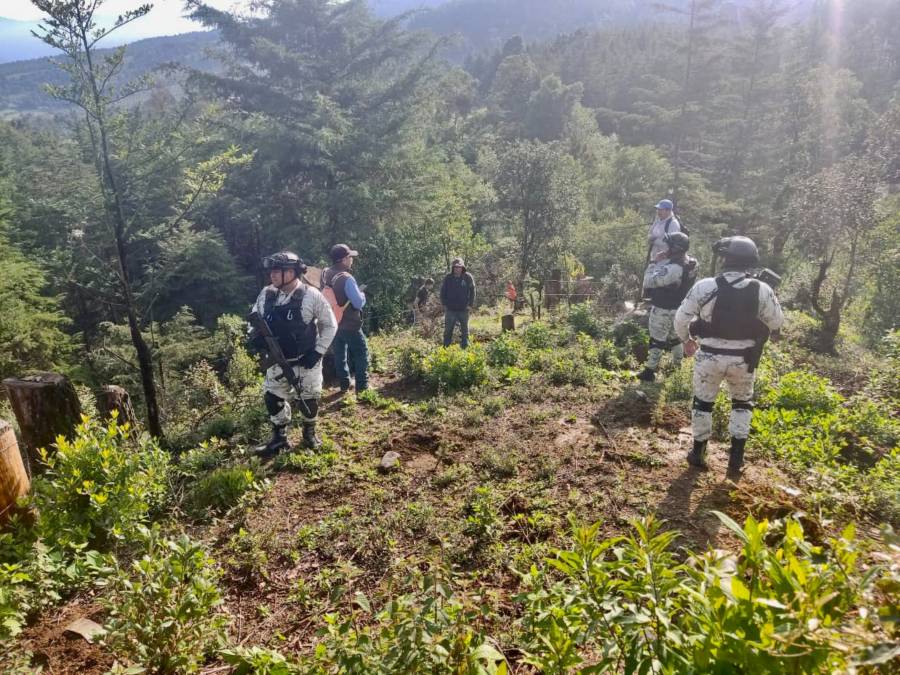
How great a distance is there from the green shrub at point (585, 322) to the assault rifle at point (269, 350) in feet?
20.5

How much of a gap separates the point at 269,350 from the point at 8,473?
2.35m

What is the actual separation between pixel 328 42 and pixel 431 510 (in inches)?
847

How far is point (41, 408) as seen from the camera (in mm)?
4344

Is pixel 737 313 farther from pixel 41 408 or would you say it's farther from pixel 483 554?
pixel 41 408

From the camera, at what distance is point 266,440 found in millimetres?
5863

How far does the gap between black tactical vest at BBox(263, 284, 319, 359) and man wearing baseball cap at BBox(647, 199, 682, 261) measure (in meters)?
6.15

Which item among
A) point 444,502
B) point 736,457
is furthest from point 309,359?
point 736,457

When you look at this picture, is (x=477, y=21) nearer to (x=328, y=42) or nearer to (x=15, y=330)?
(x=328, y=42)

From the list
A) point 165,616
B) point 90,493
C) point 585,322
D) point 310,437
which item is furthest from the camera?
point 585,322

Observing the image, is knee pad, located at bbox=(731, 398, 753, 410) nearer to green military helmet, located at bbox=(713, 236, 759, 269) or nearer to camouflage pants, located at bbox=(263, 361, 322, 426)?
green military helmet, located at bbox=(713, 236, 759, 269)

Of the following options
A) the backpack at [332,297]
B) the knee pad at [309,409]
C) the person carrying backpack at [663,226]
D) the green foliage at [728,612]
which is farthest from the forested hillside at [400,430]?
the person carrying backpack at [663,226]

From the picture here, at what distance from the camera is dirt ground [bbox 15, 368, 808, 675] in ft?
10.7

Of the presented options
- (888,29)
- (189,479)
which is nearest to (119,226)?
(189,479)

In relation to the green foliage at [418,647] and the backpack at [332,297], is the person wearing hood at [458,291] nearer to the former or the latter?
the backpack at [332,297]
